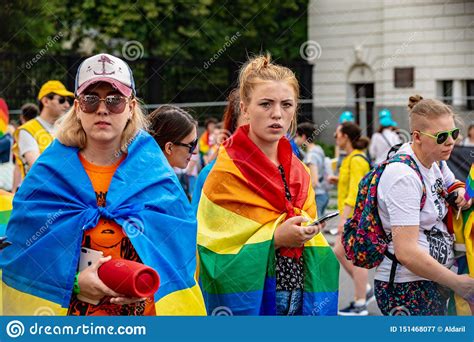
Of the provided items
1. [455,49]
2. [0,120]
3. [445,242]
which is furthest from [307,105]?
[445,242]

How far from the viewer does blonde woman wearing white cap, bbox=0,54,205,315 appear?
4.32m

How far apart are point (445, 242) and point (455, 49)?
17833mm

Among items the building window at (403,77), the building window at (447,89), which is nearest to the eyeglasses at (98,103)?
the building window at (447,89)

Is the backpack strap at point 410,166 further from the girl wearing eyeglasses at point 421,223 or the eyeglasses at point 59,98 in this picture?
the eyeglasses at point 59,98

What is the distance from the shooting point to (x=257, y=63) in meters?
5.49

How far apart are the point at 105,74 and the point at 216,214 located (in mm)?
1244

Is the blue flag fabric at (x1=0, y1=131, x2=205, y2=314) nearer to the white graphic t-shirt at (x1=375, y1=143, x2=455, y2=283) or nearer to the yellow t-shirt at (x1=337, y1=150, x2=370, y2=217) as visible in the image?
the white graphic t-shirt at (x1=375, y1=143, x2=455, y2=283)

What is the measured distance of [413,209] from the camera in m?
4.89

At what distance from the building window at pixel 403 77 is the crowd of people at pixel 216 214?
19.8 meters

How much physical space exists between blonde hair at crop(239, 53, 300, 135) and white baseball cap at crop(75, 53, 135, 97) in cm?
104

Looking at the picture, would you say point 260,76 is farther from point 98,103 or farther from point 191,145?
point 98,103

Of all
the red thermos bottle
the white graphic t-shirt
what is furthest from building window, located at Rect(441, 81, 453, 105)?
the red thermos bottle

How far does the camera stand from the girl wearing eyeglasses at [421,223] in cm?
489

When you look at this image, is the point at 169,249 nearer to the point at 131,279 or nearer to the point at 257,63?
the point at 131,279
